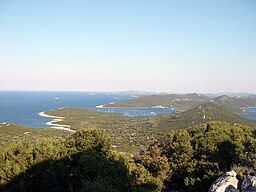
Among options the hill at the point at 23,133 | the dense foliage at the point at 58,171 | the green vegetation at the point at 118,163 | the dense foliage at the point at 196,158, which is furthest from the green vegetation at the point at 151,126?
the dense foliage at the point at 58,171

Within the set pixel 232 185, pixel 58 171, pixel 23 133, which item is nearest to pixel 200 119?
pixel 23 133

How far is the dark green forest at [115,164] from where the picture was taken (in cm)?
1839

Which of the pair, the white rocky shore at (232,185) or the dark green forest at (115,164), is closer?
the white rocky shore at (232,185)

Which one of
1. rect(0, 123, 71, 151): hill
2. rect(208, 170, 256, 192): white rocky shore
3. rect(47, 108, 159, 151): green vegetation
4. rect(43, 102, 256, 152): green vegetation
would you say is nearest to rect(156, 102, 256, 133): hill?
rect(43, 102, 256, 152): green vegetation

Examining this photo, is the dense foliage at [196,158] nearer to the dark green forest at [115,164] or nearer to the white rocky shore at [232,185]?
the dark green forest at [115,164]

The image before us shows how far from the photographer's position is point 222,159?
24609 millimetres

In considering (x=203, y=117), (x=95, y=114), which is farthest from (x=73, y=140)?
(x=95, y=114)

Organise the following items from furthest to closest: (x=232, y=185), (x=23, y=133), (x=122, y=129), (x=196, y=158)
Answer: (x=122, y=129)
(x=23, y=133)
(x=196, y=158)
(x=232, y=185)

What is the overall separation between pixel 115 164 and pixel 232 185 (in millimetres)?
8714

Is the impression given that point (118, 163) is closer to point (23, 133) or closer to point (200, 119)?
point (23, 133)

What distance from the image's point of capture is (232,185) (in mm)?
13539

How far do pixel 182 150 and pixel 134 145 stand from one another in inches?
1778

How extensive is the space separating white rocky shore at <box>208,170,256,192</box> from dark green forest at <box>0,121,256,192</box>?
1.98 metres

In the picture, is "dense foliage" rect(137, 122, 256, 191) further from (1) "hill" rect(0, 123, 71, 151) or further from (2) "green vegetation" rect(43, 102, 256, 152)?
(1) "hill" rect(0, 123, 71, 151)
